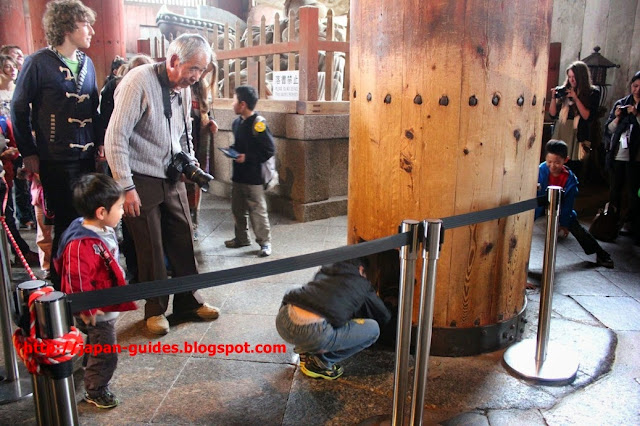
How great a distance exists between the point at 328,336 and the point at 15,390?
1778 mm

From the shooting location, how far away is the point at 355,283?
2.83 metres

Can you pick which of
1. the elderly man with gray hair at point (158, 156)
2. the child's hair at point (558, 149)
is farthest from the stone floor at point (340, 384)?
the child's hair at point (558, 149)

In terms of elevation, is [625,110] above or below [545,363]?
above

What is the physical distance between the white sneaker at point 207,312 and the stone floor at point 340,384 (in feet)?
0.19

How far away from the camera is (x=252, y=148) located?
17.7 feet

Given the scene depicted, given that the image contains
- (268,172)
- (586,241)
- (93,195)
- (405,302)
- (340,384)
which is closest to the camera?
(405,302)

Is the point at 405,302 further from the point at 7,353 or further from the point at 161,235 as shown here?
the point at 7,353

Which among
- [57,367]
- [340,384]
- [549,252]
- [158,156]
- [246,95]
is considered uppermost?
[246,95]

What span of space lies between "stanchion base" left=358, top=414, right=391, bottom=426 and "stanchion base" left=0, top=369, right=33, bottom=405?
186cm

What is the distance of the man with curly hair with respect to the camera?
3711mm

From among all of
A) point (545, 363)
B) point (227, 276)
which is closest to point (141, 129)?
point (227, 276)

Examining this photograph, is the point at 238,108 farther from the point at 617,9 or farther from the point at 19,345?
the point at 617,9

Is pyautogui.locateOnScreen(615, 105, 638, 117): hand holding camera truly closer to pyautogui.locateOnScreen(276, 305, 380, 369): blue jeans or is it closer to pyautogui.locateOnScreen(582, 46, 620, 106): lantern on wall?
pyautogui.locateOnScreen(582, 46, 620, 106): lantern on wall

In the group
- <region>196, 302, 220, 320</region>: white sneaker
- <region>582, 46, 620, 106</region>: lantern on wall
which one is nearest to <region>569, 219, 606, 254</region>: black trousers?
<region>196, 302, 220, 320</region>: white sneaker
